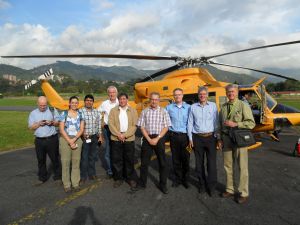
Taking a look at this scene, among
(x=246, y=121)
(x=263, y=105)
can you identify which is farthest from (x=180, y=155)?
(x=263, y=105)

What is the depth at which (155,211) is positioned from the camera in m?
4.15

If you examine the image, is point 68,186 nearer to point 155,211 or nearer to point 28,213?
point 28,213

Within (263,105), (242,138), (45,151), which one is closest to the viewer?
(242,138)

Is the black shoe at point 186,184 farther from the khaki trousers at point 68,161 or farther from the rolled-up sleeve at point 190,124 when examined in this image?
the khaki trousers at point 68,161

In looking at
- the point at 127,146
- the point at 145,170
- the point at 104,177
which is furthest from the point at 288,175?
the point at 104,177

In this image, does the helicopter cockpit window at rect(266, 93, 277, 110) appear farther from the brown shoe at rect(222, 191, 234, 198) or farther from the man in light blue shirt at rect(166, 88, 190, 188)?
the brown shoe at rect(222, 191, 234, 198)

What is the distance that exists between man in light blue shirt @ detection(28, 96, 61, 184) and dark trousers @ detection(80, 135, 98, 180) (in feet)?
2.02

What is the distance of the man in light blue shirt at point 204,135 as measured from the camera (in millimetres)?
4762

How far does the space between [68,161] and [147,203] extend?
1800 mm

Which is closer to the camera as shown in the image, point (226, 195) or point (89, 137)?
point (226, 195)

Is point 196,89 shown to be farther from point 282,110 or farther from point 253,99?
point 282,110

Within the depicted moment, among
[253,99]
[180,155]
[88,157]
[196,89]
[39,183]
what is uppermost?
[196,89]

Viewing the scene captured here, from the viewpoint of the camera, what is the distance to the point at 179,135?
505 cm

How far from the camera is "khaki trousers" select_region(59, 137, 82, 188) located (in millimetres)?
5191
